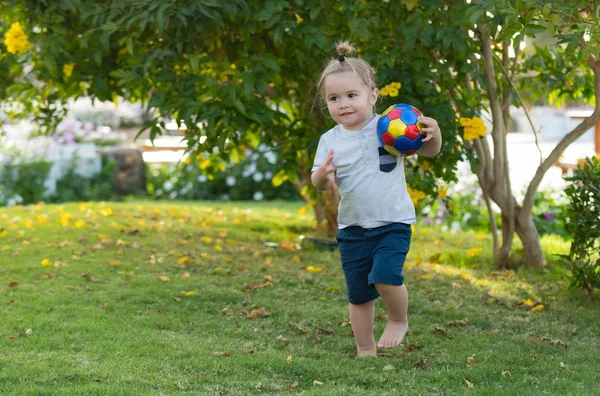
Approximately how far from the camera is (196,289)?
17.0 ft

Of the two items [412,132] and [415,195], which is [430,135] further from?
[415,195]

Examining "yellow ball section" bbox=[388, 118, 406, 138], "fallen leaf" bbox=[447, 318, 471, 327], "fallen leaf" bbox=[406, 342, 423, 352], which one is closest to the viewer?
"yellow ball section" bbox=[388, 118, 406, 138]

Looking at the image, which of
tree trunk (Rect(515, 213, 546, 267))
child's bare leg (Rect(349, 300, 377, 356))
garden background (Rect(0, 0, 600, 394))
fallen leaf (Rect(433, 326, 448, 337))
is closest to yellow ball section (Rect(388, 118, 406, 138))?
garden background (Rect(0, 0, 600, 394))

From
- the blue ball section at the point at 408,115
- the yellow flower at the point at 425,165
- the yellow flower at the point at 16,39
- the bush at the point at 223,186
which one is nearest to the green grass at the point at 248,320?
the yellow flower at the point at 425,165

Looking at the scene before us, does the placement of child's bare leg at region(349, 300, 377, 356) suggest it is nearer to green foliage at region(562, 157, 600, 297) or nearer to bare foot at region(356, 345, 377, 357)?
bare foot at region(356, 345, 377, 357)

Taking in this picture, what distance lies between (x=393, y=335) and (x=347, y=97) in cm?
110

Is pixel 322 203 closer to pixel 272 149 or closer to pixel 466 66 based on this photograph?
pixel 272 149

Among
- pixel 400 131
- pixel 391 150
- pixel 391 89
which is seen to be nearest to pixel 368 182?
pixel 391 150

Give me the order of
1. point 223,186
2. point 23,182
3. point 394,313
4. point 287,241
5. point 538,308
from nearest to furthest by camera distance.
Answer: point 394,313 → point 538,308 → point 287,241 → point 23,182 → point 223,186

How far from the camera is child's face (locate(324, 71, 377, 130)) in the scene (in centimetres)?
361

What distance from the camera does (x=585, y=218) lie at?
4.82 metres

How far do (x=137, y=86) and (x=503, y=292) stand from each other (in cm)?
277

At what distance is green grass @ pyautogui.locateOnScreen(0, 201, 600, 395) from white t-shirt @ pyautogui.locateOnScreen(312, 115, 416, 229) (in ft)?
2.08

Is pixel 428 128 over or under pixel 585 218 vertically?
over
